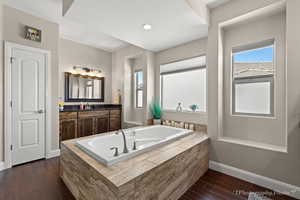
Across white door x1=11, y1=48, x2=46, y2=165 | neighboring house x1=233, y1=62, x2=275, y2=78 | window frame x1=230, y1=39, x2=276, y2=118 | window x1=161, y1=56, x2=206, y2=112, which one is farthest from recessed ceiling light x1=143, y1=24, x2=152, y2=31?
white door x1=11, y1=48, x2=46, y2=165

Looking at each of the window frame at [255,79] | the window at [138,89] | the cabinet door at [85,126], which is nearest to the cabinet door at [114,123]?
the cabinet door at [85,126]

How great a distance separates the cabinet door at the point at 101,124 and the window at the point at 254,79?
3143 mm

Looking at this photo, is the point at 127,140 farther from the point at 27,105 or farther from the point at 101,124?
the point at 27,105

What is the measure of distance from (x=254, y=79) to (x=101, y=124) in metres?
3.58

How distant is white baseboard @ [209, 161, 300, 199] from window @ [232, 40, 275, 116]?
923 millimetres

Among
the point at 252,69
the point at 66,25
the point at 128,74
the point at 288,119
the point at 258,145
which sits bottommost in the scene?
the point at 258,145

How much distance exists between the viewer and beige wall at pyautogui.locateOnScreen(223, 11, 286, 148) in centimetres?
198

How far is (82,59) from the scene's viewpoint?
398 cm

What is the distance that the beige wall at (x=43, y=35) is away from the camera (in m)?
2.38

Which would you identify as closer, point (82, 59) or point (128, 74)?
point (82, 59)

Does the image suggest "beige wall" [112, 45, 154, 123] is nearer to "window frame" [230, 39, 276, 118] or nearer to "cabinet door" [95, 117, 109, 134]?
"cabinet door" [95, 117, 109, 134]

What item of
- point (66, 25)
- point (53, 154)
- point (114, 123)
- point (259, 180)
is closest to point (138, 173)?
point (259, 180)

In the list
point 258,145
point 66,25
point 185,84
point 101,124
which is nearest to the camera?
point 258,145

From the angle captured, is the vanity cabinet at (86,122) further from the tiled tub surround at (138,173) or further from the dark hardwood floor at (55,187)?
the tiled tub surround at (138,173)
